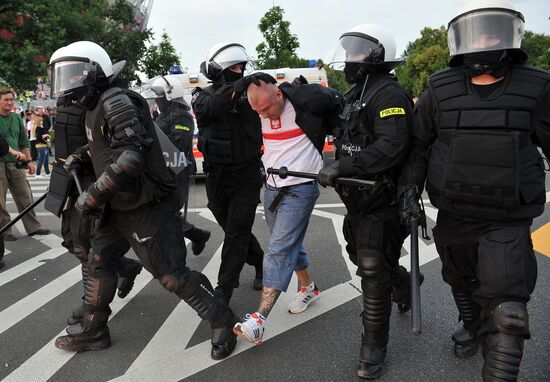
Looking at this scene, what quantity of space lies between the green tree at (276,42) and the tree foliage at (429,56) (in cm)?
2858

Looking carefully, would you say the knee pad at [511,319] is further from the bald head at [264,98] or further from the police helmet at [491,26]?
the bald head at [264,98]

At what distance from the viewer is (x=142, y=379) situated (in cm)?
265

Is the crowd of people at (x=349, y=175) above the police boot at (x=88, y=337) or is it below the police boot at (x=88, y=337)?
above

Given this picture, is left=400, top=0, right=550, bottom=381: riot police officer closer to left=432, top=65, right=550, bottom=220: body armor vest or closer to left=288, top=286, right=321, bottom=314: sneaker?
left=432, top=65, right=550, bottom=220: body armor vest

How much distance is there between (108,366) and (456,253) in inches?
82.8

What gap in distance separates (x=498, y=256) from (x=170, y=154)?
202 cm

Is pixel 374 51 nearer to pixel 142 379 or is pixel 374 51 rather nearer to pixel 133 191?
pixel 133 191

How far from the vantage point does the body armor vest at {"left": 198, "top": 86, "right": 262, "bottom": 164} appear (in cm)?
324

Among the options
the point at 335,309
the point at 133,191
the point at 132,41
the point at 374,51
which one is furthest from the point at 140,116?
the point at 132,41

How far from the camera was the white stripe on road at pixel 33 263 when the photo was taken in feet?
15.1

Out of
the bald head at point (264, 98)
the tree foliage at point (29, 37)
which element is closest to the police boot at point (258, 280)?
the bald head at point (264, 98)

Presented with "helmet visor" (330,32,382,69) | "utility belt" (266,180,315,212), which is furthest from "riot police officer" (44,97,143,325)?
"helmet visor" (330,32,382,69)

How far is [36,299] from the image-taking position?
13.0 ft

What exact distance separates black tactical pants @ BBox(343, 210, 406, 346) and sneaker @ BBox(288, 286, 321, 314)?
0.87 meters
